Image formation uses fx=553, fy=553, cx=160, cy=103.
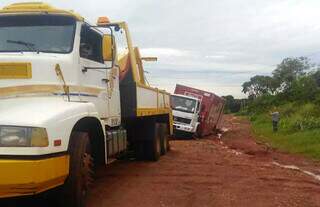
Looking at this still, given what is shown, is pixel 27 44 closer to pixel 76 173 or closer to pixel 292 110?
pixel 76 173

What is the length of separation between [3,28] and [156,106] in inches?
245

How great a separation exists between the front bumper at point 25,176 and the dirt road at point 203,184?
6.90 feet

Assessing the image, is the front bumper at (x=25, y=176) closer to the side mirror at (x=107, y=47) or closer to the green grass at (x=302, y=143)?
the side mirror at (x=107, y=47)

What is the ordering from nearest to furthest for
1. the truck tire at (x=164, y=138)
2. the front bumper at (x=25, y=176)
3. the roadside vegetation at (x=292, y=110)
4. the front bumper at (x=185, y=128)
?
1. the front bumper at (x=25, y=176)
2. the truck tire at (x=164, y=138)
3. the roadside vegetation at (x=292, y=110)
4. the front bumper at (x=185, y=128)

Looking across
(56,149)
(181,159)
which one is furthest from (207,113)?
(56,149)

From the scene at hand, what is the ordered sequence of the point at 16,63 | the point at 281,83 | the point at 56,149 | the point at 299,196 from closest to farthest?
the point at 56,149, the point at 16,63, the point at 299,196, the point at 281,83

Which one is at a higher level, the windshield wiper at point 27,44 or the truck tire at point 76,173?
the windshield wiper at point 27,44

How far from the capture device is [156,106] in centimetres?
1372

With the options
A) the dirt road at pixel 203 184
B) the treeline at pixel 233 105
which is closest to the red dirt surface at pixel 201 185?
the dirt road at pixel 203 184

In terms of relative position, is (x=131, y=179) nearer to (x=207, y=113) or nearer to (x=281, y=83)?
(x=207, y=113)

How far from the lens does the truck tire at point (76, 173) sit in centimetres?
674

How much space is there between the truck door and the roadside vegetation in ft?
31.2

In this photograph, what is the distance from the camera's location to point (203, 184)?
9773 millimetres

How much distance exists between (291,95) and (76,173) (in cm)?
4290
